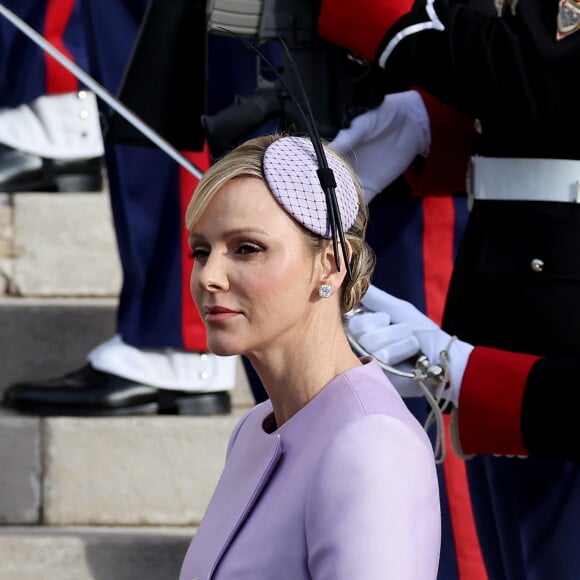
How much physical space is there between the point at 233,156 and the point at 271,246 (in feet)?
0.38

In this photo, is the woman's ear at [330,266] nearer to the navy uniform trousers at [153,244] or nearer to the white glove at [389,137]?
the white glove at [389,137]

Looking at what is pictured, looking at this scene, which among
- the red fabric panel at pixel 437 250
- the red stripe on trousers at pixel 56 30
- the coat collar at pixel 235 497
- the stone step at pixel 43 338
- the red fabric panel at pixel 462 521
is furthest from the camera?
the red stripe on trousers at pixel 56 30

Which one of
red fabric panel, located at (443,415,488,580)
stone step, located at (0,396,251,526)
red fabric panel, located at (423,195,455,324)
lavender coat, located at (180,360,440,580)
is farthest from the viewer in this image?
stone step, located at (0,396,251,526)

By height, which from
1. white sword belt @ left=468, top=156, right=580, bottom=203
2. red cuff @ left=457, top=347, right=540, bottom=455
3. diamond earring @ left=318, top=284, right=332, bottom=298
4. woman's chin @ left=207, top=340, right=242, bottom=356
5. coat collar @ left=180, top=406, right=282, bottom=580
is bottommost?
red cuff @ left=457, top=347, right=540, bottom=455

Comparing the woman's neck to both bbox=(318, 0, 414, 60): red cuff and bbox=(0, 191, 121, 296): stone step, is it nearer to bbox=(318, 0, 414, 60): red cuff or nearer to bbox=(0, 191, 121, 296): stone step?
bbox=(318, 0, 414, 60): red cuff

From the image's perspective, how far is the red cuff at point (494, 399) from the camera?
1953 mm

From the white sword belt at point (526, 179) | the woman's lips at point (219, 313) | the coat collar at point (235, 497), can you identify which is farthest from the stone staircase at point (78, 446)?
the woman's lips at point (219, 313)

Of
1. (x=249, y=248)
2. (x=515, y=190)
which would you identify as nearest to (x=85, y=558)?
(x=515, y=190)

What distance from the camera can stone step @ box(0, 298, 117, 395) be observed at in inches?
138

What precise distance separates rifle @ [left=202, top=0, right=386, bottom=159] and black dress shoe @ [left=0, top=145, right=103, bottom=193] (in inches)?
57.8

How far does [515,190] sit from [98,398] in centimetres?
139

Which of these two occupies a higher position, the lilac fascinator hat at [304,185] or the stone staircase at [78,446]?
the lilac fascinator hat at [304,185]

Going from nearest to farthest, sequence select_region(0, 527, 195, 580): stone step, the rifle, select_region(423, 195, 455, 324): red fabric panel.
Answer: the rifle, select_region(423, 195, 455, 324): red fabric panel, select_region(0, 527, 195, 580): stone step

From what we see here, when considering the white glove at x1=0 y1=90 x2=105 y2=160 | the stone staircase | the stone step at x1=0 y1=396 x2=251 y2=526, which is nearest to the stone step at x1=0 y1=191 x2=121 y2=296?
the stone staircase
